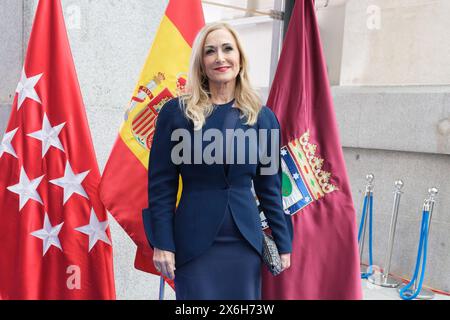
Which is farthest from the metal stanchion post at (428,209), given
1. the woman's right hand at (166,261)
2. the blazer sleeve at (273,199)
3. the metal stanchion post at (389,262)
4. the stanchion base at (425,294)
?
the woman's right hand at (166,261)

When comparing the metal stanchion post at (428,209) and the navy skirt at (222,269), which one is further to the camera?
the metal stanchion post at (428,209)

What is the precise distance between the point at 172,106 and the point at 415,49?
9.80 feet

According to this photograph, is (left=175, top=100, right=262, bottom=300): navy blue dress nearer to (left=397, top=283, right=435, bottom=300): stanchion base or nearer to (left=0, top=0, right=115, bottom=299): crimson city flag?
(left=0, top=0, right=115, bottom=299): crimson city flag

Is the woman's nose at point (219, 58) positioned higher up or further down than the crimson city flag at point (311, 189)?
higher up

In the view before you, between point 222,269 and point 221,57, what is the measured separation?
2.57 ft

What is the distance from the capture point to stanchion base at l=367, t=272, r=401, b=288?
376 centimetres

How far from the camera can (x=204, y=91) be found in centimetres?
180

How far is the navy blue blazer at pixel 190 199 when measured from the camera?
1.70m

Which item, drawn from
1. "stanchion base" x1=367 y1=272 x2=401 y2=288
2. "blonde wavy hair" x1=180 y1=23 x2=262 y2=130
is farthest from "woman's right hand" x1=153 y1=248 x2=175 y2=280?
"stanchion base" x1=367 y1=272 x2=401 y2=288

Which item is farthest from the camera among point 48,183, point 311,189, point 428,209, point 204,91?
point 428,209

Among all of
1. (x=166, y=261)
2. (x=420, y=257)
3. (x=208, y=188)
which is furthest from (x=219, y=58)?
(x=420, y=257)

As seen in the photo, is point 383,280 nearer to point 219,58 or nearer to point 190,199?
point 190,199

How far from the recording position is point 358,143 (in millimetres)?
4223

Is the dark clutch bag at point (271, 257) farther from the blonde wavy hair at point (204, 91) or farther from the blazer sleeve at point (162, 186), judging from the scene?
the blonde wavy hair at point (204, 91)
